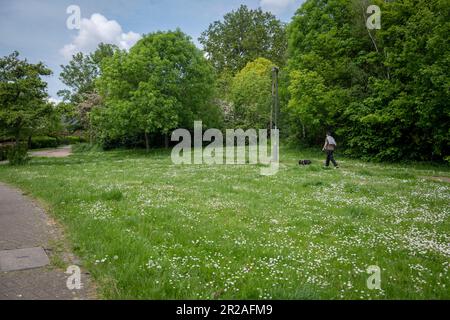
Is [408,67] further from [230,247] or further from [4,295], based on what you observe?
[4,295]

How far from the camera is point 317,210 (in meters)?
10.3

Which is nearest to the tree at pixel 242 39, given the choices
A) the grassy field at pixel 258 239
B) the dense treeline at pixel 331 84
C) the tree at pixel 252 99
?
the tree at pixel 252 99

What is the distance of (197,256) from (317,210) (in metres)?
5.19

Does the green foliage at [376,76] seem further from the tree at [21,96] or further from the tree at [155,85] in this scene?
the tree at [21,96]

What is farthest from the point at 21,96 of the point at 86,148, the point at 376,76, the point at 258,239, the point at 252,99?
the point at 252,99

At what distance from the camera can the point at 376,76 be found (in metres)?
30.0

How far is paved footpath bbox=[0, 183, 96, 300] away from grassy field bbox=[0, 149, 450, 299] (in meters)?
0.33

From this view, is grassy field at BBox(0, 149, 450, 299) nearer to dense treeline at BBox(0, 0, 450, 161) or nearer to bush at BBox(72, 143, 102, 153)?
dense treeline at BBox(0, 0, 450, 161)

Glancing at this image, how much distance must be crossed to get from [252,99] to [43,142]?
4000cm

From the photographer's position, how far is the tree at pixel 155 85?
3438cm

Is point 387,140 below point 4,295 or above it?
above

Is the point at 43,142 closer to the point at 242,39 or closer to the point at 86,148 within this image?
the point at 86,148

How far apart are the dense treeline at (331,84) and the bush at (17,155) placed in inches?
54.3

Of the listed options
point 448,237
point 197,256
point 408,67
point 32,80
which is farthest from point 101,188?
point 408,67
